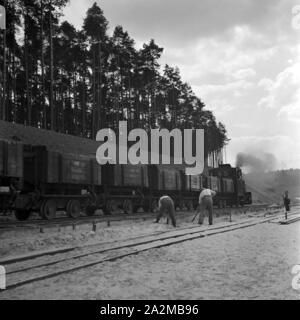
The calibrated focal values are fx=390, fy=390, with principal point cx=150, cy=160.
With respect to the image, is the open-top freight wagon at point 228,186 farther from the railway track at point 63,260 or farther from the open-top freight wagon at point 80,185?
the railway track at point 63,260

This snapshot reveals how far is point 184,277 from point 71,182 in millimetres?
11898

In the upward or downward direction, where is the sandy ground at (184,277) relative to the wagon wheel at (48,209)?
downward

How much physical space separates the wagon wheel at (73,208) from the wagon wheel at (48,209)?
88cm

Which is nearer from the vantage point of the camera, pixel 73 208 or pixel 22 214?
pixel 22 214

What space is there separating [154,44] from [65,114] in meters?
13.3

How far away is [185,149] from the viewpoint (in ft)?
176

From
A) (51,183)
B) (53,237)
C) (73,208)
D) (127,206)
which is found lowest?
(53,237)

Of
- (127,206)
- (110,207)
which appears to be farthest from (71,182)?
(127,206)

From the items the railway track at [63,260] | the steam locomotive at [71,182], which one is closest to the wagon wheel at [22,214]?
the steam locomotive at [71,182]

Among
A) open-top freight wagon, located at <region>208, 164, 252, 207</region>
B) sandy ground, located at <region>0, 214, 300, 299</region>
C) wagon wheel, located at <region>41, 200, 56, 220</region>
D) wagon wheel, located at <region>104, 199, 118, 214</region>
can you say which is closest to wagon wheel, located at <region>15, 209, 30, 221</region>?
wagon wheel, located at <region>41, 200, 56, 220</region>

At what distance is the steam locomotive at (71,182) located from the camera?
45.4 feet

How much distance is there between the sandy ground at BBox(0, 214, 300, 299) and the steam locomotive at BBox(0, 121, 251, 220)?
7.60m

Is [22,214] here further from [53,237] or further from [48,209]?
[53,237]

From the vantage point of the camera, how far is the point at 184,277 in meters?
5.61
